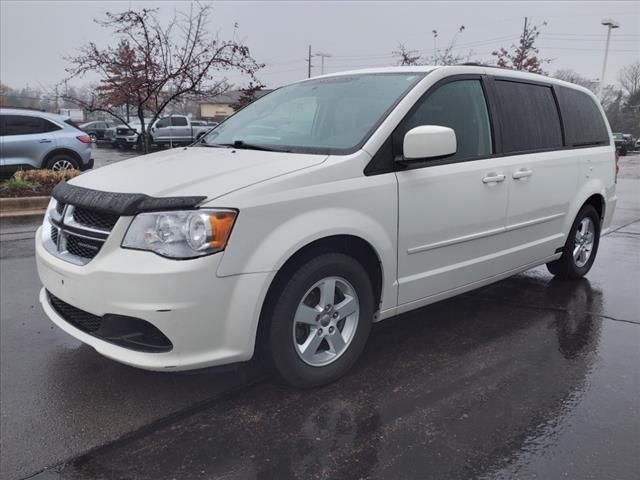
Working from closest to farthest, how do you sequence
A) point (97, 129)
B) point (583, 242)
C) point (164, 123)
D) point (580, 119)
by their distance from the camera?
point (580, 119) < point (583, 242) < point (164, 123) < point (97, 129)

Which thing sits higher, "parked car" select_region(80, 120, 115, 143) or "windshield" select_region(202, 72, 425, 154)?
"windshield" select_region(202, 72, 425, 154)

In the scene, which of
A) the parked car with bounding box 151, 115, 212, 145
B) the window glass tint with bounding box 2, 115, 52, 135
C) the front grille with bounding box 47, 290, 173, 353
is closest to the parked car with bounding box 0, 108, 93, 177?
the window glass tint with bounding box 2, 115, 52, 135

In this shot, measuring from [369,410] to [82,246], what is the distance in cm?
178

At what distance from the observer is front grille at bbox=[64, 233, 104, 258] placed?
2.96 metres

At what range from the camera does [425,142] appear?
132 inches

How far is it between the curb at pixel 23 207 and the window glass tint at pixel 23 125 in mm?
3004

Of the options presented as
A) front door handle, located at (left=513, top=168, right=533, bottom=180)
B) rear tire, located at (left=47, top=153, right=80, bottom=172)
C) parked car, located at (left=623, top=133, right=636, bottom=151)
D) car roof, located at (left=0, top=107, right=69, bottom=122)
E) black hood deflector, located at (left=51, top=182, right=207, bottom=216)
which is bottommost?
parked car, located at (left=623, top=133, right=636, bottom=151)

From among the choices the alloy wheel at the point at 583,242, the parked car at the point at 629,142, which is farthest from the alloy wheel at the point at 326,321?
the parked car at the point at 629,142

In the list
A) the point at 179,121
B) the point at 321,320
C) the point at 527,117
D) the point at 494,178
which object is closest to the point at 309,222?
the point at 321,320

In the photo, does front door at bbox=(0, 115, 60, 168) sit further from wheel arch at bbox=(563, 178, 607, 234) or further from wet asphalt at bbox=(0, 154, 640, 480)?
wheel arch at bbox=(563, 178, 607, 234)

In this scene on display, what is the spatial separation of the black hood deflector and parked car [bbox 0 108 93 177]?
9876mm

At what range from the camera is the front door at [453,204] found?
355 centimetres

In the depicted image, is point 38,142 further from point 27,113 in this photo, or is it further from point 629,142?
point 629,142

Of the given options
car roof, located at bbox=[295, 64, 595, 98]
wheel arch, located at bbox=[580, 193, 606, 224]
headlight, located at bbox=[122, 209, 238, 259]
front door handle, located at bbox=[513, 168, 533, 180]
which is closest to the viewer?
headlight, located at bbox=[122, 209, 238, 259]
